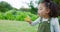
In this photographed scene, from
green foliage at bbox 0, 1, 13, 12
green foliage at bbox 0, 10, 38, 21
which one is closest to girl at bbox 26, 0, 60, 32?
green foliage at bbox 0, 10, 38, 21

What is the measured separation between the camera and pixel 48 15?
2.60 metres

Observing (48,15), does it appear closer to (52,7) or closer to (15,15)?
(52,7)

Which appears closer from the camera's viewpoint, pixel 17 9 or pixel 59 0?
pixel 59 0

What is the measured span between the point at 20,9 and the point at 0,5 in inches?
28.7

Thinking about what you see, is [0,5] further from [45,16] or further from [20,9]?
[45,16]

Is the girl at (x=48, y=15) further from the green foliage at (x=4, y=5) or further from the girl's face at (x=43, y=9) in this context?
the green foliage at (x=4, y=5)

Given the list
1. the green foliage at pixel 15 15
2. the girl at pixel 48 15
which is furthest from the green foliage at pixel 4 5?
the girl at pixel 48 15

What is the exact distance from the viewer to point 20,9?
26.3ft

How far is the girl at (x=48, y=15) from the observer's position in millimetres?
2549

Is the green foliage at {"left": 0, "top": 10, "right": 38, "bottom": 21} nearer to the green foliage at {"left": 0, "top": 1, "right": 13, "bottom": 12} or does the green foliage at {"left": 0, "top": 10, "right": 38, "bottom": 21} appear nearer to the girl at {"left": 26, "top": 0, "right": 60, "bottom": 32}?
the green foliage at {"left": 0, "top": 1, "right": 13, "bottom": 12}

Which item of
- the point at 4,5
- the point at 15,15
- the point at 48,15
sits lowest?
the point at 48,15

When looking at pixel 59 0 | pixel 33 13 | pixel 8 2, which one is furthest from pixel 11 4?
pixel 59 0

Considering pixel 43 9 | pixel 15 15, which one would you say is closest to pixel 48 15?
pixel 43 9

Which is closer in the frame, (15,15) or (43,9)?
(43,9)
